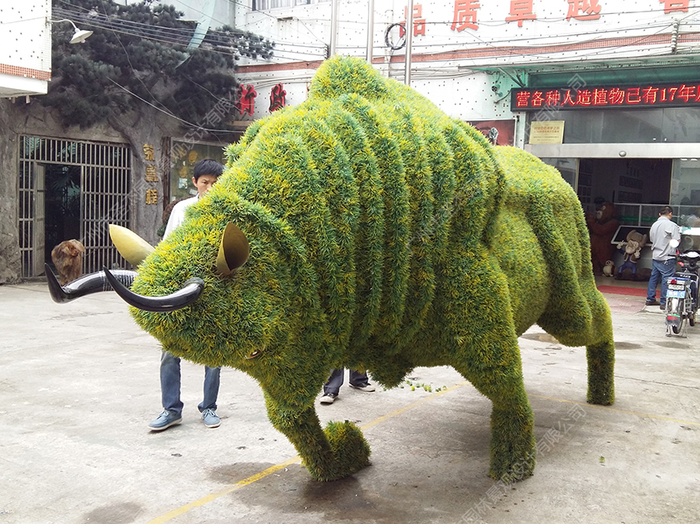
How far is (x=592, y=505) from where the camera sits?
3441mm

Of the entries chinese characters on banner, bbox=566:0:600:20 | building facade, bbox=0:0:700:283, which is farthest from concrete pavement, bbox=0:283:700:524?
chinese characters on banner, bbox=566:0:600:20

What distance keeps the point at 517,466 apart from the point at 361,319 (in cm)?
146

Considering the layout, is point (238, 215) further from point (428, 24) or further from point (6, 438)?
point (428, 24)

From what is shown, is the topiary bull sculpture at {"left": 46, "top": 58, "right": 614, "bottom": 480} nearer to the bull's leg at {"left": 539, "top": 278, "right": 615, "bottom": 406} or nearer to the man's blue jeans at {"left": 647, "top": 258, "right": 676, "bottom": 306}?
the bull's leg at {"left": 539, "top": 278, "right": 615, "bottom": 406}

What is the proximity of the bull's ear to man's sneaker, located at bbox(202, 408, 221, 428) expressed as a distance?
250cm

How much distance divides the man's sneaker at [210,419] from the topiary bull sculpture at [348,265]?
3.83 ft

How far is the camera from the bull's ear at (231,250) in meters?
2.38

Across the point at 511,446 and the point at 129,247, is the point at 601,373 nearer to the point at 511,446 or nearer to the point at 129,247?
the point at 511,446

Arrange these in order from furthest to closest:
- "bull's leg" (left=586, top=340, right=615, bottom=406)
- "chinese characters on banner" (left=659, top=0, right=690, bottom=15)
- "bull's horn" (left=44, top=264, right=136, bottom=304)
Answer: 1. "chinese characters on banner" (left=659, top=0, right=690, bottom=15)
2. "bull's leg" (left=586, top=340, right=615, bottom=406)
3. "bull's horn" (left=44, top=264, right=136, bottom=304)

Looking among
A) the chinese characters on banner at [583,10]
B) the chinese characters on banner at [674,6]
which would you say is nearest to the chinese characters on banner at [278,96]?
the chinese characters on banner at [583,10]

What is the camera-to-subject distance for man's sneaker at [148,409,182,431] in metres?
4.53

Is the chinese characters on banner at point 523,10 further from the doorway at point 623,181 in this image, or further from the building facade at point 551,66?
the doorway at point 623,181

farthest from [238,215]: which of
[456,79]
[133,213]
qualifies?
[133,213]

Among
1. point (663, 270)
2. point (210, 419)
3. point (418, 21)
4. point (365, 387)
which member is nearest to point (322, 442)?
point (210, 419)
